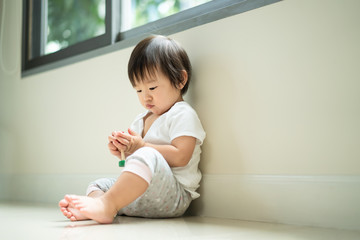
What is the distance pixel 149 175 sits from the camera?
1.09 meters

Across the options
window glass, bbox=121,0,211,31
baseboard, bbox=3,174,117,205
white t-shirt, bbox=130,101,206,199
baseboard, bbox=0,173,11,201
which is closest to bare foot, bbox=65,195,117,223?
white t-shirt, bbox=130,101,206,199

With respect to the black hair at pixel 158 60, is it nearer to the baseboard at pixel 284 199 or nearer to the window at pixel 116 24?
the window at pixel 116 24

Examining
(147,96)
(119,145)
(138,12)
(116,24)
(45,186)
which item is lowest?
(45,186)

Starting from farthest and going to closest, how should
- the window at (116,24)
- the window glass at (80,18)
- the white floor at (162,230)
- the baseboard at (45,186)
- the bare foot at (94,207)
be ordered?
the window glass at (80,18) < the baseboard at (45,186) < the window at (116,24) < the bare foot at (94,207) < the white floor at (162,230)

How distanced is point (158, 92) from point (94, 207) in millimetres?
437

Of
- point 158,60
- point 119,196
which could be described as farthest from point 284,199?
point 158,60

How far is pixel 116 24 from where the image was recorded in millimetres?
1748

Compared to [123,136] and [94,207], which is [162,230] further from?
[123,136]

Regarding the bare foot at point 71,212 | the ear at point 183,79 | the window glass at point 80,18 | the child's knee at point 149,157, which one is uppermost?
the window glass at point 80,18

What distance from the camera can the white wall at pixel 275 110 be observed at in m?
1.00

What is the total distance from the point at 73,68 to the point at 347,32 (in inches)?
51.4

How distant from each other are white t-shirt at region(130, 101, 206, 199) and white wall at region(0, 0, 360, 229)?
0.06 metres

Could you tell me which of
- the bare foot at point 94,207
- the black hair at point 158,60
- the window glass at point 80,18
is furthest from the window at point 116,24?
the window glass at point 80,18

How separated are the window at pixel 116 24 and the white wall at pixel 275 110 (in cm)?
5
